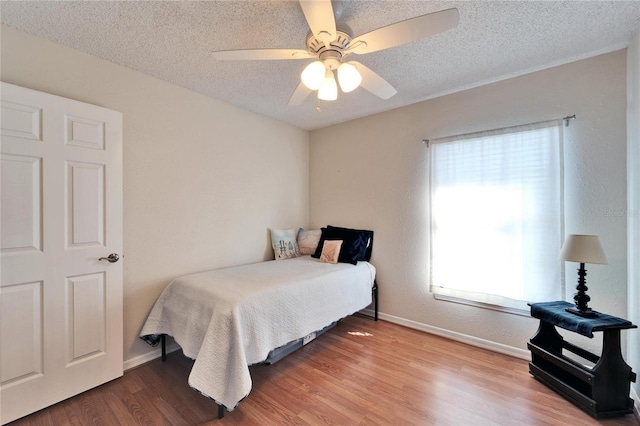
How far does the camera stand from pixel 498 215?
97.4 inches

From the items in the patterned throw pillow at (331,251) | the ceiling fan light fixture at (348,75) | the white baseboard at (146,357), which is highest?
the ceiling fan light fixture at (348,75)

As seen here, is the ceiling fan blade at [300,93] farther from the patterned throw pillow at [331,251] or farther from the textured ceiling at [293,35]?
the patterned throw pillow at [331,251]

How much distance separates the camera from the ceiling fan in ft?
4.05

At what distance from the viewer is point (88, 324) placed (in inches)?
77.4

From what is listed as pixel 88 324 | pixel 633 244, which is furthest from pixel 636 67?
pixel 88 324

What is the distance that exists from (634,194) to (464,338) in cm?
175

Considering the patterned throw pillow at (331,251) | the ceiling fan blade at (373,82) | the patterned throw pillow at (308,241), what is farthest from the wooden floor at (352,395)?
the ceiling fan blade at (373,82)

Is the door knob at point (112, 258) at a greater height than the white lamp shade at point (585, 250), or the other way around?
the white lamp shade at point (585, 250)

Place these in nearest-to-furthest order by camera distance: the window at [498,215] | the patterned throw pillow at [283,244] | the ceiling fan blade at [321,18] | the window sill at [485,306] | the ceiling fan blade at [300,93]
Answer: the ceiling fan blade at [321,18], the ceiling fan blade at [300,93], the window at [498,215], the window sill at [485,306], the patterned throw pillow at [283,244]

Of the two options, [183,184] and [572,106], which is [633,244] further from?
[183,184]

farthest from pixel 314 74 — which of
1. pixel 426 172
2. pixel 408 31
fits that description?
pixel 426 172

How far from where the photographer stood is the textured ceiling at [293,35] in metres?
1.61

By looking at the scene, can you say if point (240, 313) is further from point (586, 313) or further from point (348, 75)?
point (586, 313)

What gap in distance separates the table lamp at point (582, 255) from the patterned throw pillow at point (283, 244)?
2573 mm
